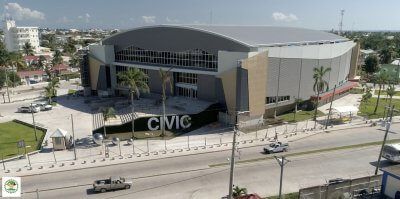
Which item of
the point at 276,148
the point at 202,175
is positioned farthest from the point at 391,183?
the point at 202,175

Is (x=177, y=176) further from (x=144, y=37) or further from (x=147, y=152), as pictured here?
(x=144, y=37)

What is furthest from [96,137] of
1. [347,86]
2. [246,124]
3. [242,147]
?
[347,86]

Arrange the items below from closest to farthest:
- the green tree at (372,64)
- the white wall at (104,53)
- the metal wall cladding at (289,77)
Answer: the metal wall cladding at (289,77) < the white wall at (104,53) < the green tree at (372,64)

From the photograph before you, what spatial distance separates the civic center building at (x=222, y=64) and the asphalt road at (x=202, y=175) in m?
17.2

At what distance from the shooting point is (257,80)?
64.2 meters

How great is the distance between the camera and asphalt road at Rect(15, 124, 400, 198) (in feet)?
127

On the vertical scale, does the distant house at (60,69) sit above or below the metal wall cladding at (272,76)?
below

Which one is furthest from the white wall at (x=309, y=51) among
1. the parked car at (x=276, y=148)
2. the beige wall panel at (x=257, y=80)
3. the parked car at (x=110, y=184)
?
the parked car at (x=110, y=184)

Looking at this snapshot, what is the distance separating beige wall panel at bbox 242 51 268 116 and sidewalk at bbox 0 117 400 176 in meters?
4.98

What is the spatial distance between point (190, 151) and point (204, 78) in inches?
953

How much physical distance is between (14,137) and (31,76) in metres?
74.6

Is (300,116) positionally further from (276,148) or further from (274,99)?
(276,148)

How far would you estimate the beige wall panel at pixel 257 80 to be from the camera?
62.8 m

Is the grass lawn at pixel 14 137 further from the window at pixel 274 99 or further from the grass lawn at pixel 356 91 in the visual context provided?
the grass lawn at pixel 356 91
